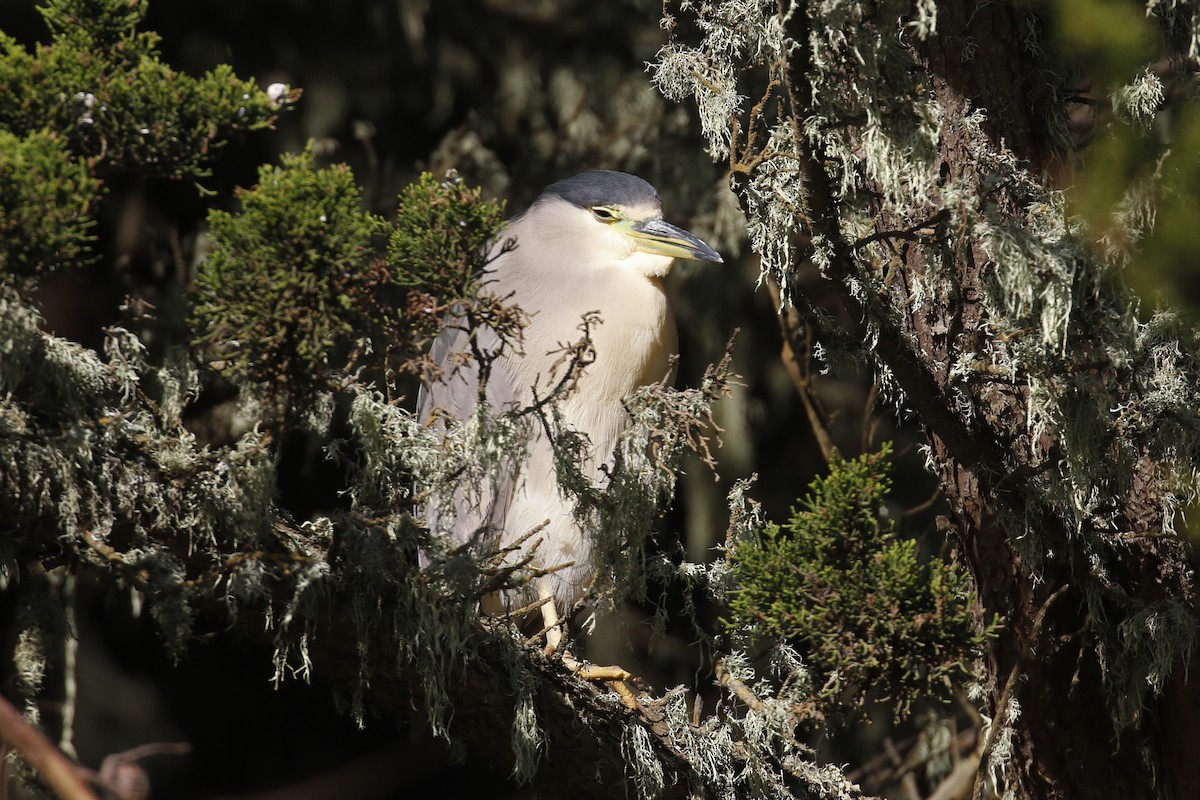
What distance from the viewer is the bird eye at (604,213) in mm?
2205

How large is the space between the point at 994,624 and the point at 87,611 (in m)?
2.04

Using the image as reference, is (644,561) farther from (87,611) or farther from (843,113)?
(87,611)

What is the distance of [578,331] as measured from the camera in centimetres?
212

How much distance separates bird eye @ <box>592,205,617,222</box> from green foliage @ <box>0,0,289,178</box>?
1.15 m

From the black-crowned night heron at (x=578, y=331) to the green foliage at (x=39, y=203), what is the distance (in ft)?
3.51

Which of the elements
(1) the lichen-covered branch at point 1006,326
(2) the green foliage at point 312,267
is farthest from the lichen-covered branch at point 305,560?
(1) the lichen-covered branch at point 1006,326

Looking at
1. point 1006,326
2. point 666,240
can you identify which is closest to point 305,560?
point 1006,326

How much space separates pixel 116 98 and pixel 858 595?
34.9 inches

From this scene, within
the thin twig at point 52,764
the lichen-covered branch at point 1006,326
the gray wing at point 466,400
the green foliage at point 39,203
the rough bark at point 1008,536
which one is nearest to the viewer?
the thin twig at point 52,764

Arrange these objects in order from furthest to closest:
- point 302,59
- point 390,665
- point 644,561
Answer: point 302,59, point 644,561, point 390,665

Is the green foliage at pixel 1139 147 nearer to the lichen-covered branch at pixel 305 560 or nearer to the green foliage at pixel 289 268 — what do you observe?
the lichen-covered branch at pixel 305 560

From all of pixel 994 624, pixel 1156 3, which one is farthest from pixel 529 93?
pixel 994 624

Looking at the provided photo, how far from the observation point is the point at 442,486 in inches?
49.7

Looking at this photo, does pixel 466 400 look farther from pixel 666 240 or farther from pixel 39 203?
pixel 39 203
